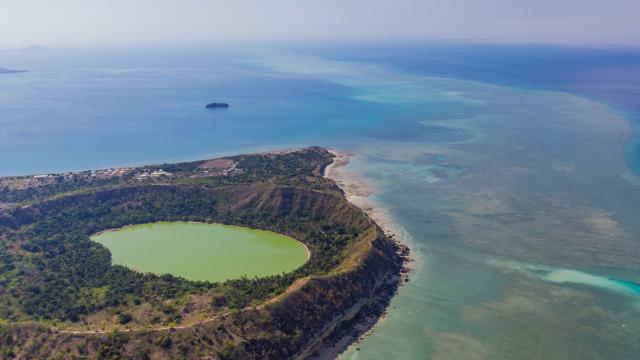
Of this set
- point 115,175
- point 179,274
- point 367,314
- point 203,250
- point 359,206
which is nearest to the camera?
point 367,314

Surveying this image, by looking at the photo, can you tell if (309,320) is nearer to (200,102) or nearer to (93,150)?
(93,150)

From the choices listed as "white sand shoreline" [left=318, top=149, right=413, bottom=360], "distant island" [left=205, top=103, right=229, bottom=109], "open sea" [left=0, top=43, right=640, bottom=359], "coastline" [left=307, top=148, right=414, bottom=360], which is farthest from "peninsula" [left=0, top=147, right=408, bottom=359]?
"distant island" [left=205, top=103, right=229, bottom=109]

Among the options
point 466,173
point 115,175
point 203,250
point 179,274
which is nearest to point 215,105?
point 115,175

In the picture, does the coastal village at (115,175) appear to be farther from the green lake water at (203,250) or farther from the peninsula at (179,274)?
the green lake water at (203,250)

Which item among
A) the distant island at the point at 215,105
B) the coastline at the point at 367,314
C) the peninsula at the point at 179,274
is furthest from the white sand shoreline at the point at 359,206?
the distant island at the point at 215,105

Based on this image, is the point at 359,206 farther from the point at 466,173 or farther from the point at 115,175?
the point at 115,175

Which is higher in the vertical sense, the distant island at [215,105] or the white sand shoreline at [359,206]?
the distant island at [215,105]
